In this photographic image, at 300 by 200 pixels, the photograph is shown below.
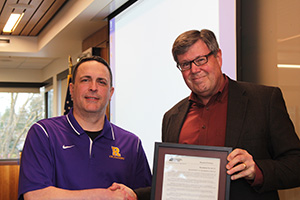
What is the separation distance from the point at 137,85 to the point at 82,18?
1.73 metres

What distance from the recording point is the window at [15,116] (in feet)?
36.0

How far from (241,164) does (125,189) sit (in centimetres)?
69

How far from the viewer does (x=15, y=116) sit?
36.2 feet

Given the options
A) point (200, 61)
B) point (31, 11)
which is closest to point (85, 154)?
point (200, 61)

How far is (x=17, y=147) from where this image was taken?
11047 mm

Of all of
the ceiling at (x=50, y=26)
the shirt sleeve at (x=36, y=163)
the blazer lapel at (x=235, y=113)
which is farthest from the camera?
the ceiling at (x=50, y=26)

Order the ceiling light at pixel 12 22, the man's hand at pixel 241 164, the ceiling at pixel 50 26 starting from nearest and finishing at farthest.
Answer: the man's hand at pixel 241 164, the ceiling at pixel 50 26, the ceiling light at pixel 12 22

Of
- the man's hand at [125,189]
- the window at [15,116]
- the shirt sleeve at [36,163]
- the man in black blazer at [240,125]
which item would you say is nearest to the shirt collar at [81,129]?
the shirt sleeve at [36,163]

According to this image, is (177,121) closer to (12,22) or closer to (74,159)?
(74,159)

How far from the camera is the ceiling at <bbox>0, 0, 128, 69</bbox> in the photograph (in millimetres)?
5555

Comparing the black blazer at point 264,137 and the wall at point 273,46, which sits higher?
the wall at point 273,46

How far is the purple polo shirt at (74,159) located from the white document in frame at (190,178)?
18.5 inches

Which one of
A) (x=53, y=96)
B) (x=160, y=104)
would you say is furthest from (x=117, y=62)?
(x=53, y=96)

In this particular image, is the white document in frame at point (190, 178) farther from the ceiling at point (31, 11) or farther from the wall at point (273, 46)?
the ceiling at point (31, 11)
